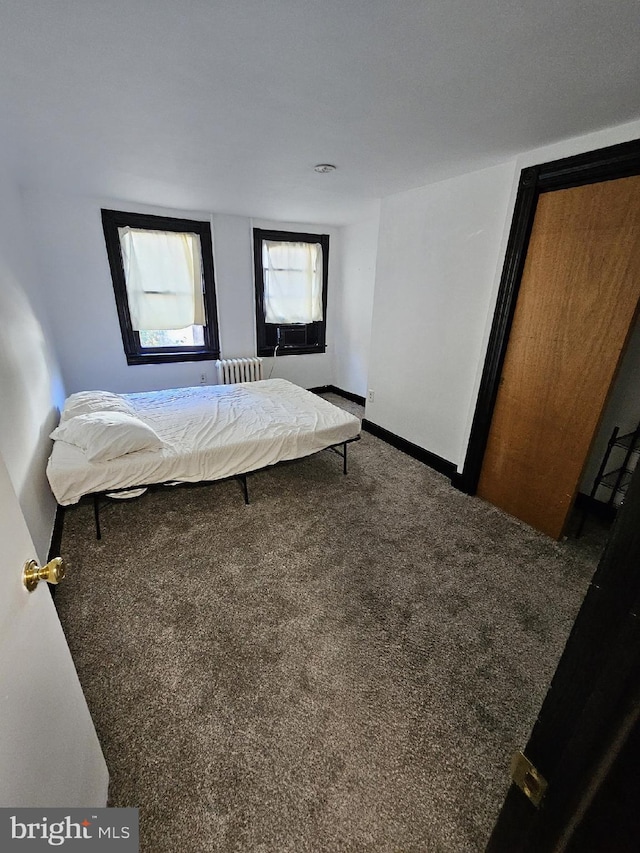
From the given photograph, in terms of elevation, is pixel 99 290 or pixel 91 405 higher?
pixel 99 290

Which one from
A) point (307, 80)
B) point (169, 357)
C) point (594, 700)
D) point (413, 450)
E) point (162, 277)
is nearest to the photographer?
point (594, 700)

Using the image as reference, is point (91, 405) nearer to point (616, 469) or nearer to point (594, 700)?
point (594, 700)

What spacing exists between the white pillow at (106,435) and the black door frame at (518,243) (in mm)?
2352

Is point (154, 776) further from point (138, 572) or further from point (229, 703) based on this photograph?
point (138, 572)

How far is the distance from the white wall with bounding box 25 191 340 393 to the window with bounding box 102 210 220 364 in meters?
0.08

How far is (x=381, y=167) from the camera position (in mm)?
2408

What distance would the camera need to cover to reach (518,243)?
2.23 metres

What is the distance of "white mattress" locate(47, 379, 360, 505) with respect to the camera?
6.72 feet

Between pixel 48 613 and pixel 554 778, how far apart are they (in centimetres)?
112

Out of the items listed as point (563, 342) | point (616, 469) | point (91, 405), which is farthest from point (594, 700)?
point (91, 405)

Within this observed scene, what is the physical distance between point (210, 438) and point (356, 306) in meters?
3.02

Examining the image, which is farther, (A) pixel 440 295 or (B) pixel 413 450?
(B) pixel 413 450

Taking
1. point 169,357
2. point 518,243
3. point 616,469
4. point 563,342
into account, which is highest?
point 518,243

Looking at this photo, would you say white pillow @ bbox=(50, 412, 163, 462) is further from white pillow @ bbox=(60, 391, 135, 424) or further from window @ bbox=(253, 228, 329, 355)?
window @ bbox=(253, 228, 329, 355)
